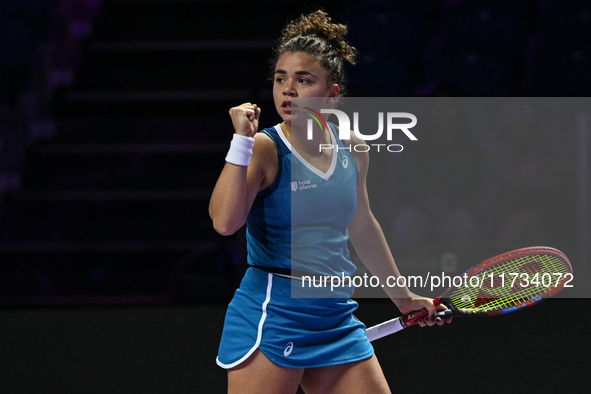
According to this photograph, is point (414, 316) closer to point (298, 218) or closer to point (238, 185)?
point (298, 218)

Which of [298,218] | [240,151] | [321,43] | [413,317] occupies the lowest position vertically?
Result: [413,317]

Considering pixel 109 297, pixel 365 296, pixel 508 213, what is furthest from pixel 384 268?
pixel 109 297

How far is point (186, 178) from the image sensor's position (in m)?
5.00

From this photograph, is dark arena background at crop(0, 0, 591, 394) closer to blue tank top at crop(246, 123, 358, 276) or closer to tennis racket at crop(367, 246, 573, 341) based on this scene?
tennis racket at crop(367, 246, 573, 341)

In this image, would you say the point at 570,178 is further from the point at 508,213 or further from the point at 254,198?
the point at 254,198

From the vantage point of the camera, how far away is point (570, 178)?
3645 millimetres

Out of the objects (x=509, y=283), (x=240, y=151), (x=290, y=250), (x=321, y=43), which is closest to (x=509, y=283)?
(x=509, y=283)

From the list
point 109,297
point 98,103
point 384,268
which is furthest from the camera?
point 98,103

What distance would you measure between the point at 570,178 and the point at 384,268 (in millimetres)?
2013

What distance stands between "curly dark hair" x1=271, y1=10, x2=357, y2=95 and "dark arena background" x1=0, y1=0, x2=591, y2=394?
1260mm

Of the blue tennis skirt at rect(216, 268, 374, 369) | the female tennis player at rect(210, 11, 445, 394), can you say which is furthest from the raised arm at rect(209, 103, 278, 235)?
the blue tennis skirt at rect(216, 268, 374, 369)

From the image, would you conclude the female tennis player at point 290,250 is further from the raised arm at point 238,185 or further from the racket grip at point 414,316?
the racket grip at point 414,316

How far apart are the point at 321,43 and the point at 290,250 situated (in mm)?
537

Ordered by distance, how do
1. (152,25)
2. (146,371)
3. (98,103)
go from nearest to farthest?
1. (146,371)
2. (98,103)
3. (152,25)
